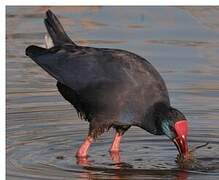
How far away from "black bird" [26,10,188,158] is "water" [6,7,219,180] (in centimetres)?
28

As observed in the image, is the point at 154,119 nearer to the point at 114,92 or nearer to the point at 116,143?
the point at 114,92

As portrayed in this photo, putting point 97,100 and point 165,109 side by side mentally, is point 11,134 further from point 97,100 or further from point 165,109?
point 165,109

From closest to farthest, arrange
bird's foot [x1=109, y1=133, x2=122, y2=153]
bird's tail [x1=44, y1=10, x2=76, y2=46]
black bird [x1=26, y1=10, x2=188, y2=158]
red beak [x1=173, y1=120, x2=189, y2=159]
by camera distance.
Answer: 1. red beak [x1=173, y1=120, x2=189, y2=159]
2. black bird [x1=26, y1=10, x2=188, y2=158]
3. bird's foot [x1=109, y1=133, x2=122, y2=153]
4. bird's tail [x1=44, y1=10, x2=76, y2=46]

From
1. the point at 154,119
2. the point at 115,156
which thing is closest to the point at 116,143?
the point at 115,156

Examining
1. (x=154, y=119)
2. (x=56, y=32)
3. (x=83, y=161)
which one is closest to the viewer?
(x=83, y=161)

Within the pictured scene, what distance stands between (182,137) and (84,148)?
0.97 meters

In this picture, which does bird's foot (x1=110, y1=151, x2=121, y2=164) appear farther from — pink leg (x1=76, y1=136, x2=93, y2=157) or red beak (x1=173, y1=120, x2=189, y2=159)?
red beak (x1=173, y1=120, x2=189, y2=159)

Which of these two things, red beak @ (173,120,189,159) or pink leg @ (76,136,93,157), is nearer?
red beak @ (173,120,189,159)

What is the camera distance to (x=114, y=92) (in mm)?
8109

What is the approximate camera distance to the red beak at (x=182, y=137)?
781cm

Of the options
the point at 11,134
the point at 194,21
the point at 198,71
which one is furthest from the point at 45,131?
the point at 194,21

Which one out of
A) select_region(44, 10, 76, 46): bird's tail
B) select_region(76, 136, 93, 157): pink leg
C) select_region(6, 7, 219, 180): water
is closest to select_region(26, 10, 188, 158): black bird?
select_region(76, 136, 93, 157): pink leg

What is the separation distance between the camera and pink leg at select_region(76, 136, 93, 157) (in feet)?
26.7

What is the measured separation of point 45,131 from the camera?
29.5ft
